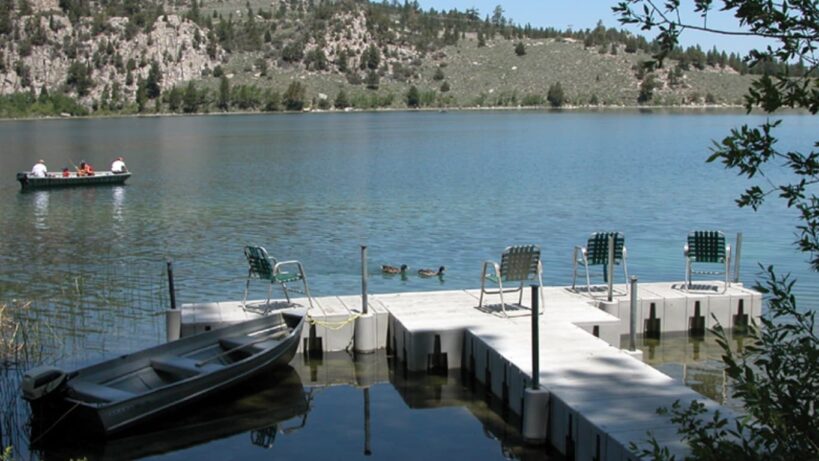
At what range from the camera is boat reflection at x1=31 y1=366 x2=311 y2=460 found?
11.4 meters

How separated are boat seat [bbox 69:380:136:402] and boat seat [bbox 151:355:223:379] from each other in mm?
779

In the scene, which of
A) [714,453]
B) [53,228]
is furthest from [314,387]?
[53,228]

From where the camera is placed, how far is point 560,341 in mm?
12891

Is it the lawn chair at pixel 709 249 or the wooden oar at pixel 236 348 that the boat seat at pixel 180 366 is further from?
the lawn chair at pixel 709 249

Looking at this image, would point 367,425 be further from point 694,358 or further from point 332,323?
point 694,358

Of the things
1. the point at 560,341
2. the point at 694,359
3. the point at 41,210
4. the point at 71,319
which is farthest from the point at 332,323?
the point at 41,210

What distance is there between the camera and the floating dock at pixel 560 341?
Result: 393 inches

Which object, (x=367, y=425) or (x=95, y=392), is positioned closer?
(x=95, y=392)

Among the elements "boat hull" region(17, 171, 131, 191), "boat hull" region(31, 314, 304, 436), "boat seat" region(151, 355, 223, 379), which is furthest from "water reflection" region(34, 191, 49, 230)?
"boat seat" region(151, 355, 223, 379)

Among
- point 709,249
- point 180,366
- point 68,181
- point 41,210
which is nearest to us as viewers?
point 180,366

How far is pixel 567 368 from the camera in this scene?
11641 mm

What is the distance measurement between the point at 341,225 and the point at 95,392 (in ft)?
68.4

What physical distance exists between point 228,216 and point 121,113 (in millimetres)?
148827

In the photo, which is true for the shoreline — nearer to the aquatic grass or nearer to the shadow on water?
the aquatic grass
